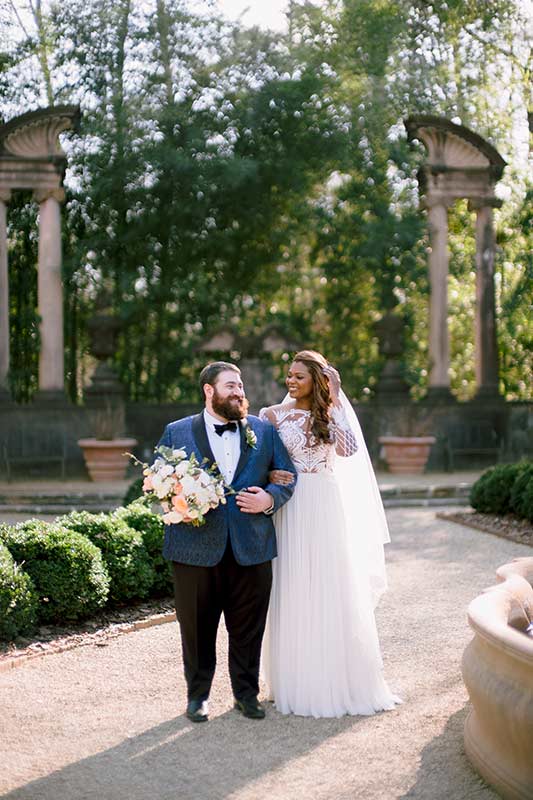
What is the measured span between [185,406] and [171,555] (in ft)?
41.6

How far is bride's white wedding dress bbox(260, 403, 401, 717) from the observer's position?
4660 mm

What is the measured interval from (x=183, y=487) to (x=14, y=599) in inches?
80.7

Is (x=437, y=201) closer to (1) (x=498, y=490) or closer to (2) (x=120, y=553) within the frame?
(1) (x=498, y=490)

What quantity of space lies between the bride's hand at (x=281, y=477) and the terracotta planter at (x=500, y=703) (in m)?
1.06

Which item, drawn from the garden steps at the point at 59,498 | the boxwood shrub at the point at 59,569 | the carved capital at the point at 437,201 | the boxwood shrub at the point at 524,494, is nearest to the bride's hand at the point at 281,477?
the boxwood shrub at the point at 59,569

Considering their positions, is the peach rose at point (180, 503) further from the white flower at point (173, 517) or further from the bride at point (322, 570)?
the bride at point (322, 570)

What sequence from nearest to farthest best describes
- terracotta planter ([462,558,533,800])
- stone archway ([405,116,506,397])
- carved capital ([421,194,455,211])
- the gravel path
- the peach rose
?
terracotta planter ([462,558,533,800]) < the gravel path < the peach rose < stone archway ([405,116,506,397]) < carved capital ([421,194,455,211])

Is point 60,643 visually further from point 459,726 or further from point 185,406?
point 185,406

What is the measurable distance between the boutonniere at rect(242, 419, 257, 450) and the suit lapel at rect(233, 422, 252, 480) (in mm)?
16

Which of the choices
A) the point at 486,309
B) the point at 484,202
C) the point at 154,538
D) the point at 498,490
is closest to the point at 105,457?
the point at 498,490

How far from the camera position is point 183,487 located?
437cm

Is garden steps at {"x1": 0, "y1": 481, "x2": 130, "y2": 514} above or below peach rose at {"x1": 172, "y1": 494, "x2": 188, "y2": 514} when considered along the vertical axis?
below

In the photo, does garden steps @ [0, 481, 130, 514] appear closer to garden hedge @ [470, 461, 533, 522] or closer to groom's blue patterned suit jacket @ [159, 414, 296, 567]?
garden hedge @ [470, 461, 533, 522]

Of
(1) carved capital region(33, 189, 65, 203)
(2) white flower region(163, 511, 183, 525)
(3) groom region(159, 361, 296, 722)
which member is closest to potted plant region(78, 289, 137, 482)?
(1) carved capital region(33, 189, 65, 203)
